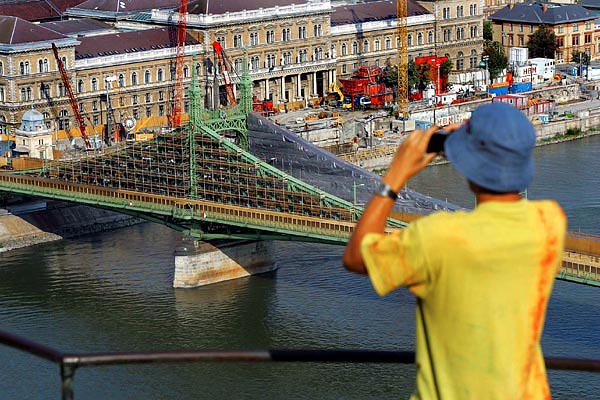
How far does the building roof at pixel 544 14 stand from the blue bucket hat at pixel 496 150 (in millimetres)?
60805

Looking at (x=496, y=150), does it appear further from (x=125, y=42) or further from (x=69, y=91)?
(x=125, y=42)

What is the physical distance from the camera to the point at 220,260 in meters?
33.8

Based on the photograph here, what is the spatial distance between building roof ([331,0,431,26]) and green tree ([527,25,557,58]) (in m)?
5.30

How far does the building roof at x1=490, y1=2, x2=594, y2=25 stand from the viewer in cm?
6375

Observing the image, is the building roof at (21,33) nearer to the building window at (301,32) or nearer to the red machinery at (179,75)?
the red machinery at (179,75)

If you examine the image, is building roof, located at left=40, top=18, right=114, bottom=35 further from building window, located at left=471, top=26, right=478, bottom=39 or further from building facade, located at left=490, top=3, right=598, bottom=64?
building facade, located at left=490, top=3, right=598, bottom=64

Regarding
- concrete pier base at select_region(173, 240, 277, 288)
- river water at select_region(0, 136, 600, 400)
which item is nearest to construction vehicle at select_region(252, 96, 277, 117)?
river water at select_region(0, 136, 600, 400)

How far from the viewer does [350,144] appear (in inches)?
1971

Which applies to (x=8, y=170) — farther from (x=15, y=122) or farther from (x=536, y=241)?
(x=536, y=241)

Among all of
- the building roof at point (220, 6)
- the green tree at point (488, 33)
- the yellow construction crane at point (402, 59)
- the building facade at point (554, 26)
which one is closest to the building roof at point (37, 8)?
the building roof at point (220, 6)

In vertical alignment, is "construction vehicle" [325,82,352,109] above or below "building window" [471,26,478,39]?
below

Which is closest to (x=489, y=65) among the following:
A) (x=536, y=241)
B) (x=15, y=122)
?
(x=15, y=122)

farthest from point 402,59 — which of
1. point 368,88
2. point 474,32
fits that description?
point 474,32

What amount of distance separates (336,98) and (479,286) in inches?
2090
